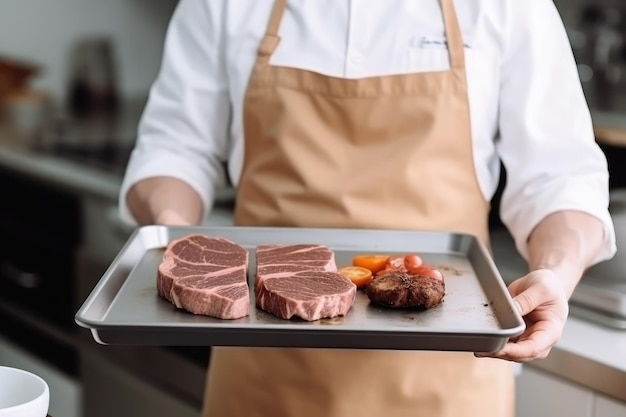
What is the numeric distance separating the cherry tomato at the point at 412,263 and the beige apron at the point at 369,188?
142mm

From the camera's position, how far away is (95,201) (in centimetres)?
238

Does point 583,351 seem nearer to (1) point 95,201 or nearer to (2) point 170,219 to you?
(2) point 170,219

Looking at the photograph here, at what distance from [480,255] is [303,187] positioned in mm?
270

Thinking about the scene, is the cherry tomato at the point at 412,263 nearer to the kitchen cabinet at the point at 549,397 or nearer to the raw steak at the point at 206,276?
the raw steak at the point at 206,276

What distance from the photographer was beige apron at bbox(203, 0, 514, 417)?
1354mm

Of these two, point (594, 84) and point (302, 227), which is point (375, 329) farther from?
point (594, 84)

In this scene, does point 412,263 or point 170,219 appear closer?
point 412,263

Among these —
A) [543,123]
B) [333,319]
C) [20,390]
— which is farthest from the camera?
[543,123]

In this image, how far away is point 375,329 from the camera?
99cm

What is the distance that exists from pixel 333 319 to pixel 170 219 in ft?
1.27

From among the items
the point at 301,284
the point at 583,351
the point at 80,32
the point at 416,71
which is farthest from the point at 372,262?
the point at 80,32

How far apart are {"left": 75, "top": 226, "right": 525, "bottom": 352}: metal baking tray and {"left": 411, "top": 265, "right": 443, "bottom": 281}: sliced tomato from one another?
0.09ft

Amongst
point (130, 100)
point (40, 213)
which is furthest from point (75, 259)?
point (130, 100)

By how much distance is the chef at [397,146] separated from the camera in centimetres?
135
